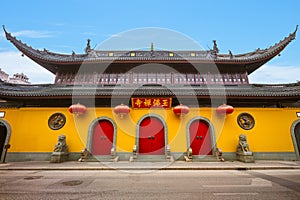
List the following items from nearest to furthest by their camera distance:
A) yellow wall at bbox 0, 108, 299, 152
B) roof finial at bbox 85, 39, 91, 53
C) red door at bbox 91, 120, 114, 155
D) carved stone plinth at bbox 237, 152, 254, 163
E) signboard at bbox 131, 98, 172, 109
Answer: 1. carved stone plinth at bbox 237, 152, 254, 163
2. yellow wall at bbox 0, 108, 299, 152
3. red door at bbox 91, 120, 114, 155
4. signboard at bbox 131, 98, 172, 109
5. roof finial at bbox 85, 39, 91, 53

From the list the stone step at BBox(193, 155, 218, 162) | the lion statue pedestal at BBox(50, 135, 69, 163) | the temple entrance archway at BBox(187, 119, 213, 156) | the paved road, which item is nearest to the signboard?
the temple entrance archway at BBox(187, 119, 213, 156)

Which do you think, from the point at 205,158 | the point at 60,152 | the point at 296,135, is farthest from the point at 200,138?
the point at 60,152

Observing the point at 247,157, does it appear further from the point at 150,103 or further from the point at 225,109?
the point at 150,103

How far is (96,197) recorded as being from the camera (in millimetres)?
3490

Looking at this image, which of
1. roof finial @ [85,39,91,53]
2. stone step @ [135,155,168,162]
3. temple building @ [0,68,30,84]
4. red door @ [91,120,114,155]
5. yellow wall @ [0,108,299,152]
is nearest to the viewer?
stone step @ [135,155,168,162]

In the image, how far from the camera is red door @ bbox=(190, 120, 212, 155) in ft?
30.1

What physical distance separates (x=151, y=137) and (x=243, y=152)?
5.33 m

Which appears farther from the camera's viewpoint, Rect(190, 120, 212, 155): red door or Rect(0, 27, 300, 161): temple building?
Rect(190, 120, 212, 155): red door

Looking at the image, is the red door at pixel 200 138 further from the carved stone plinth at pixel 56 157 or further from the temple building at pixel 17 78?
the temple building at pixel 17 78

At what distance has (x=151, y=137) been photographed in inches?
370

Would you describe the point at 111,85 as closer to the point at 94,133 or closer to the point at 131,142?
the point at 94,133

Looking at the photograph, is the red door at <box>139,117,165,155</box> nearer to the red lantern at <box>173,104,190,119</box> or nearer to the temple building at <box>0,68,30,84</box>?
the red lantern at <box>173,104,190,119</box>

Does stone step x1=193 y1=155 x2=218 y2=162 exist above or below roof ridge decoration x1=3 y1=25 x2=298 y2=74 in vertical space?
below

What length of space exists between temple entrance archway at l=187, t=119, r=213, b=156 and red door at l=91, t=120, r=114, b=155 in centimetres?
502
